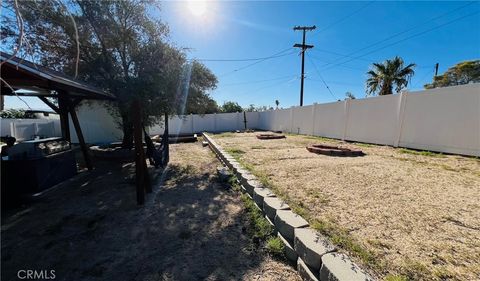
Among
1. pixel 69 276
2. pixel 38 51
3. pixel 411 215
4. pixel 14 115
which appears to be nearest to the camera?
pixel 69 276

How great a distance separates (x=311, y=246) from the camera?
1.89 metres

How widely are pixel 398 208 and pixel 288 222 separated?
143 cm

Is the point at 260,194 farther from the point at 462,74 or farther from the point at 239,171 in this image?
the point at 462,74

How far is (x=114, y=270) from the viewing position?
2135 mm

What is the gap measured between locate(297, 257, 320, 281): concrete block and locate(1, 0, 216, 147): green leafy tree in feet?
17.1

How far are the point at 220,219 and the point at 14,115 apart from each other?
23.7m

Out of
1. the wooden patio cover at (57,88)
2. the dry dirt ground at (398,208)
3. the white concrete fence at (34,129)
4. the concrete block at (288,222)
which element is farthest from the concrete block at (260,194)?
the white concrete fence at (34,129)

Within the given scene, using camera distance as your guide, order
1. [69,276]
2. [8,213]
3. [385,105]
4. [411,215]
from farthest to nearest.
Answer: [385,105] → [8,213] → [411,215] → [69,276]

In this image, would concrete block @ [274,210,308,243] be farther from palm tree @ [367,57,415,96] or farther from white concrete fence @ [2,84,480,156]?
palm tree @ [367,57,415,96]

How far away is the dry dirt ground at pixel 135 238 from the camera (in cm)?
211

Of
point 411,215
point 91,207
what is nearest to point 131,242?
point 91,207

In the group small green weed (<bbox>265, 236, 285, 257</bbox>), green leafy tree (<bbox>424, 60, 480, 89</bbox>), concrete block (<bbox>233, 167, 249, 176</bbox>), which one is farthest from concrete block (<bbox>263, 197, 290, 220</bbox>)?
green leafy tree (<bbox>424, 60, 480, 89</bbox>)

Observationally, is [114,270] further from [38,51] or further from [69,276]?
[38,51]

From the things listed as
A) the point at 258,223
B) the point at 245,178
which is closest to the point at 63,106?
the point at 245,178
